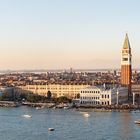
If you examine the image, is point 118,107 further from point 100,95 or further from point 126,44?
point 126,44

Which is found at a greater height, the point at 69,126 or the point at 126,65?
the point at 126,65

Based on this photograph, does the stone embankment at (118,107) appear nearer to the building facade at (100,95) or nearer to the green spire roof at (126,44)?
the building facade at (100,95)

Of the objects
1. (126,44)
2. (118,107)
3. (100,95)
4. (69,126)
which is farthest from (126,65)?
(69,126)

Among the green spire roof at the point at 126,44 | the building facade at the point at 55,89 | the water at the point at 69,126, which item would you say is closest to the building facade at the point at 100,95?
the green spire roof at the point at 126,44

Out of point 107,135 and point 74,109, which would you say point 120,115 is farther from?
point 107,135

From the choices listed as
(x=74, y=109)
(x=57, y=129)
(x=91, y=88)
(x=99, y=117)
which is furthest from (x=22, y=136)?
(x=91, y=88)
